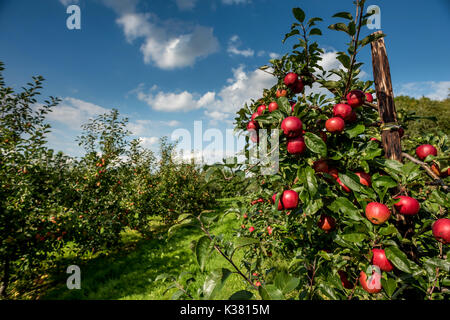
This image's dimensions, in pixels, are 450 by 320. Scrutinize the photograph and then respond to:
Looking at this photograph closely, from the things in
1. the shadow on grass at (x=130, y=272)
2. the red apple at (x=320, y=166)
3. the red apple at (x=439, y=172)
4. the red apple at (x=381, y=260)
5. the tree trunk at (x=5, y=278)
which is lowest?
the shadow on grass at (x=130, y=272)

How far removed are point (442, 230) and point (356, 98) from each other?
84cm

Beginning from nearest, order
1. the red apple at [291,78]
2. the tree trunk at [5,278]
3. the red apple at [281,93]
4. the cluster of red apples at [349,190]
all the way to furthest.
A: 1. the cluster of red apples at [349,190]
2. the red apple at [291,78]
3. the red apple at [281,93]
4. the tree trunk at [5,278]

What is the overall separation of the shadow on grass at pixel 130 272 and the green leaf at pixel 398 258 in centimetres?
325

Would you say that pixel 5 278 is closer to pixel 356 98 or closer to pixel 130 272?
pixel 130 272

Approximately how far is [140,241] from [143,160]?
402 centimetres

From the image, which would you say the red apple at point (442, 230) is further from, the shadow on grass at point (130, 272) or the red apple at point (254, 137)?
the shadow on grass at point (130, 272)

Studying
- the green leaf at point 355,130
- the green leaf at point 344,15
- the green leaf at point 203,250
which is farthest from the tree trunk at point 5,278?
the green leaf at point 344,15

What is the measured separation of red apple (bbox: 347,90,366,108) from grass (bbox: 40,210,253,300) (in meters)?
2.71

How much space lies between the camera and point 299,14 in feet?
4.37

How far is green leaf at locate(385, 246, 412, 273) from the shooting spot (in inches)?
35.2

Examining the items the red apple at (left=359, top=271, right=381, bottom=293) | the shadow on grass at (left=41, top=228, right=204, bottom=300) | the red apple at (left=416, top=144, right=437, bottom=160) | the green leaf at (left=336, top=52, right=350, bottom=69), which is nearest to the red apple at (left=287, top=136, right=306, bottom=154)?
the green leaf at (left=336, top=52, right=350, bottom=69)

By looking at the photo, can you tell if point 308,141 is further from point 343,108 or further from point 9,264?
point 9,264

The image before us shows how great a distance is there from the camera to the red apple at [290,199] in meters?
1.23
